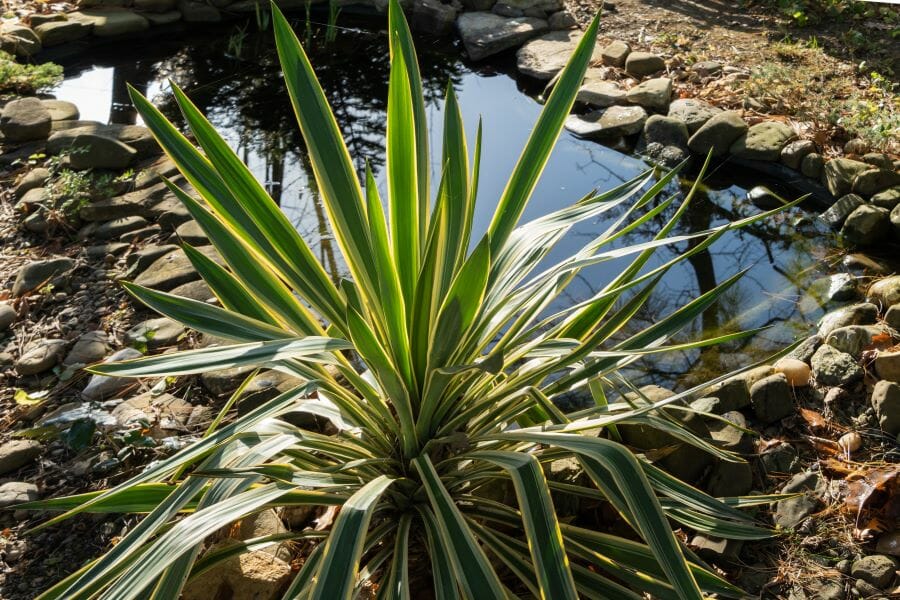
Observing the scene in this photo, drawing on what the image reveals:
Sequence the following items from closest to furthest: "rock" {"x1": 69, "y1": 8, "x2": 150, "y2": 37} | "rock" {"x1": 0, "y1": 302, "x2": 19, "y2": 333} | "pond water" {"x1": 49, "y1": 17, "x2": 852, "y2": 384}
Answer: "rock" {"x1": 0, "y1": 302, "x2": 19, "y2": 333} < "pond water" {"x1": 49, "y1": 17, "x2": 852, "y2": 384} < "rock" {"x1": 69, "y1": 8, "x2": 150, "y2": 37}

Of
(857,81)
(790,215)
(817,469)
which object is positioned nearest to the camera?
(817,469)

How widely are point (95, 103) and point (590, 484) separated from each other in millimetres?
4063

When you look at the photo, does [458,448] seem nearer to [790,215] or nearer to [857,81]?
[790,215]

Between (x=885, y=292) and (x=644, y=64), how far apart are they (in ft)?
7.76

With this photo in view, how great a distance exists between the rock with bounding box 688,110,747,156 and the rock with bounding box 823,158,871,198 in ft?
1.60

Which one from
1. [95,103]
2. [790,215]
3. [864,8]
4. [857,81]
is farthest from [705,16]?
[95,103]

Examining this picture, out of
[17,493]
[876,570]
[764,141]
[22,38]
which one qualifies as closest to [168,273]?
[17,493]

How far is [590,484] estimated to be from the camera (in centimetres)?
188

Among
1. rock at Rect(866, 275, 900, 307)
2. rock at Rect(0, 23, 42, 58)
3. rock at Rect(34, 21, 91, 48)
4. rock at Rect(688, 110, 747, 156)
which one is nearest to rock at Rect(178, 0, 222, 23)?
rock at Rect(34, 21, 91, 48)

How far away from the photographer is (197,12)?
19.5 feet

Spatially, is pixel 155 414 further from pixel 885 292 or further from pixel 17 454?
pixel 885 292

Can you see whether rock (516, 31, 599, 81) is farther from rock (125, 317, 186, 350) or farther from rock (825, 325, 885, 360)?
rock (125, 317, 186, 350)

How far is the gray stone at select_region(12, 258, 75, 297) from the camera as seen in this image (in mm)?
2717

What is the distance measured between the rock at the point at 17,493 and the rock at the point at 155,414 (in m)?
0.26
